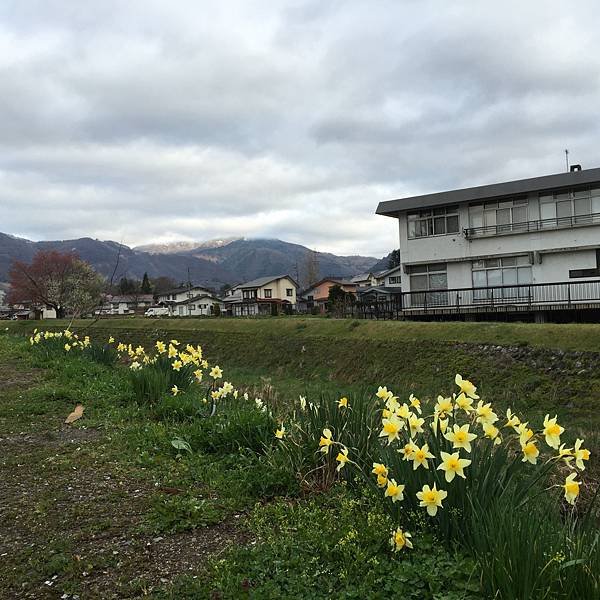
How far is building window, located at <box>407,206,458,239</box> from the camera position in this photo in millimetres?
25062

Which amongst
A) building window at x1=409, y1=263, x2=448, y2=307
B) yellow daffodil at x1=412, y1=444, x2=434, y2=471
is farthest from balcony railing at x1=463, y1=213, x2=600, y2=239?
yellow daffodil at x1=412, y1=444, x2=434, y2=471

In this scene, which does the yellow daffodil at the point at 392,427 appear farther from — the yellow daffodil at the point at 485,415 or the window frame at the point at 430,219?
the window frame at the point at 430,219

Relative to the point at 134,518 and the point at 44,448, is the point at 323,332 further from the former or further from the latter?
the point at 134,518

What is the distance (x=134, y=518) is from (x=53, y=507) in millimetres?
665

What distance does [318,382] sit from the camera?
16.7m

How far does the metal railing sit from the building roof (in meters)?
4.28

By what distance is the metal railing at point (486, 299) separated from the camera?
66.3 ft

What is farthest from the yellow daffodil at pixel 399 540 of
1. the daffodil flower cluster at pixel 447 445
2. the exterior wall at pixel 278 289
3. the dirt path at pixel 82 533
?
the exterior wall at pixel 278 289

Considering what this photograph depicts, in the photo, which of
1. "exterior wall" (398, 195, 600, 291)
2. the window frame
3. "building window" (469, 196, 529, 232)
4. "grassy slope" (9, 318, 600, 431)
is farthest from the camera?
the window frame

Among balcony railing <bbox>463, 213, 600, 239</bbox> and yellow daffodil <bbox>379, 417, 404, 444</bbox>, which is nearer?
yellow daffodil <bbox>379, 417, 404, 444</bbox>

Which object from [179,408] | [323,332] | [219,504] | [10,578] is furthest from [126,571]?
[323,332]

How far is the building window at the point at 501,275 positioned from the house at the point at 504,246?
0.04 meters

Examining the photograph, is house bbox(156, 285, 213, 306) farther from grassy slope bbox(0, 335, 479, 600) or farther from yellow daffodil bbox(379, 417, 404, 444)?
yellow daffodil bbox(379, 417, 404, 444)

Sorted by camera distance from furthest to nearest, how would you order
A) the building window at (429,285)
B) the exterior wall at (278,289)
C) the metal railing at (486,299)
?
the exterior wall at (278,289) < the building window at (429,285) < the metal railing at (486,299)
